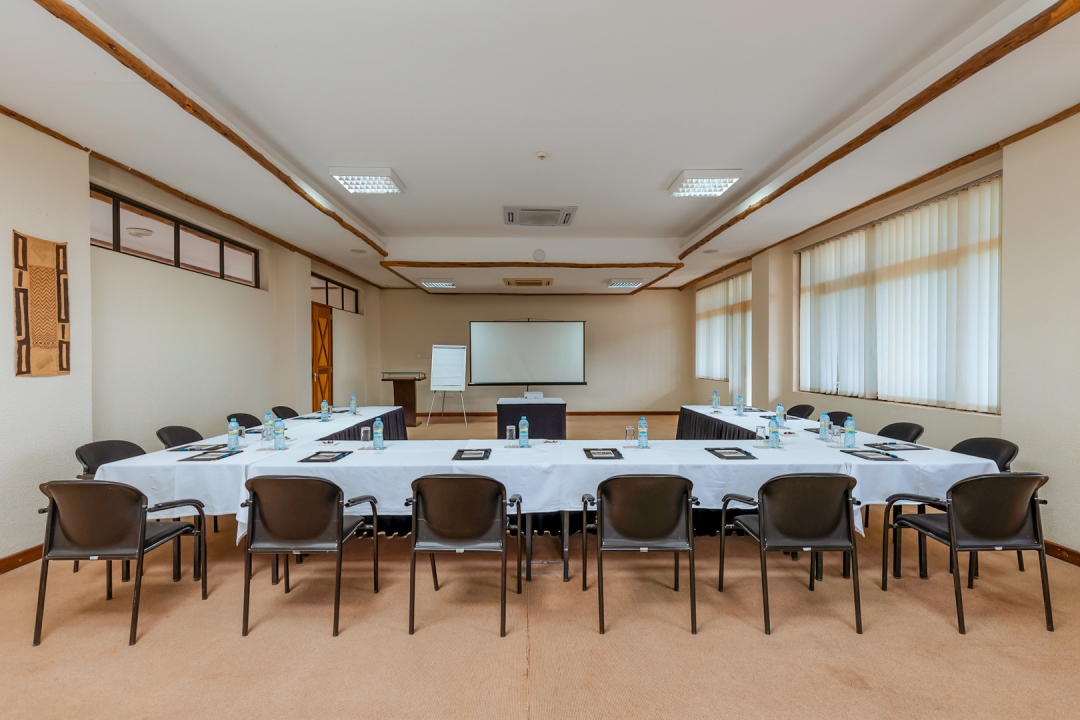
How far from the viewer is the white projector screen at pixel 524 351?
10078 mm

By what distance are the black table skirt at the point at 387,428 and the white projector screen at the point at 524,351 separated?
3.94 metres

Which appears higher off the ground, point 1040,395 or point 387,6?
point 387,6

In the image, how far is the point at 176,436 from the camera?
12.4 feet

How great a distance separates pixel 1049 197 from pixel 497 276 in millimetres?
6592

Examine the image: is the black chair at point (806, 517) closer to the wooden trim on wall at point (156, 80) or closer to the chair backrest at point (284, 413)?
the wooden trim on wall at point (156, 80)

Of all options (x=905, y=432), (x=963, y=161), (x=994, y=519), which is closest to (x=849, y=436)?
(x=905, y=432)

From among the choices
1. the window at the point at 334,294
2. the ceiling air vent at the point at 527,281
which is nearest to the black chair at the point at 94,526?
the window at the point at 334,294

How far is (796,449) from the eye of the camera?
10.8 ft

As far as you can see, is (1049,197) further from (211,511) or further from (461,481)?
(211,511)

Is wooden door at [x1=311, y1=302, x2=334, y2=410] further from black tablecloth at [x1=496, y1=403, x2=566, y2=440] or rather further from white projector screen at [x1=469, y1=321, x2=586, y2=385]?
black tablecloth at [x1=496, y1=403, x2=566, y2=440]

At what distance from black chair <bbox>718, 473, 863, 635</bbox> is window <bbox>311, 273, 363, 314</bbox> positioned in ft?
24.2

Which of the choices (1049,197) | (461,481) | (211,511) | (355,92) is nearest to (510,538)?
(461,481)

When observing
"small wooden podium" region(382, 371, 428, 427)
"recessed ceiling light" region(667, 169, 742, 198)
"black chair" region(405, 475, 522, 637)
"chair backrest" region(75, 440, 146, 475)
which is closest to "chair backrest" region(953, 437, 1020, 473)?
"recessed ceiling light" region(667, 169, 742, 198)

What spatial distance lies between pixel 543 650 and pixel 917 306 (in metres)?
4.75
